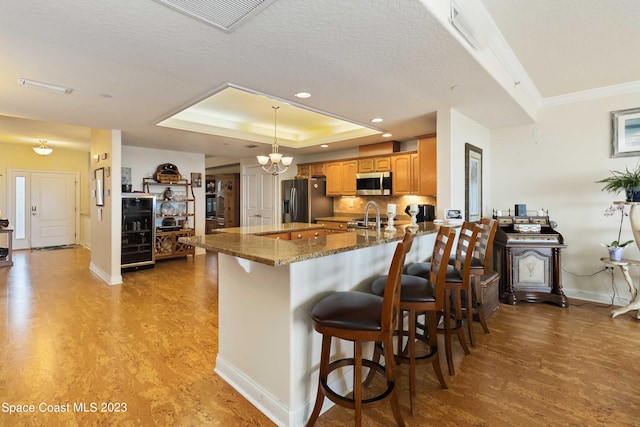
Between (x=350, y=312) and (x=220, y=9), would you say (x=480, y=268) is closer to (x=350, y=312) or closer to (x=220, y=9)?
(x=350, y=312)

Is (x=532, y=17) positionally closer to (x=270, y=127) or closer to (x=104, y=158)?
(x=270, y=127)

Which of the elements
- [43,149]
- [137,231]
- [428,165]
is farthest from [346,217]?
[43,149]

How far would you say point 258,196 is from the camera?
8.07m

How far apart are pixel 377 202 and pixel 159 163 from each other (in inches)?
185

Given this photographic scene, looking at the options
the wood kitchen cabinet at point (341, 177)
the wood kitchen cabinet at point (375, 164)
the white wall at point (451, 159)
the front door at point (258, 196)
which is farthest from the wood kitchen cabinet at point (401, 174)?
the front door at point (258, 196)

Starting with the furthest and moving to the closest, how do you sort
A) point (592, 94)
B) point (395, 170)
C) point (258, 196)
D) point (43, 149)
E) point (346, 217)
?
1. point (258, 196)
2. point (43, 149)
3. point (346, 217)
4. point (395, 170)
5. point (592, 94)

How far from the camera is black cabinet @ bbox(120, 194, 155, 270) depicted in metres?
5.77

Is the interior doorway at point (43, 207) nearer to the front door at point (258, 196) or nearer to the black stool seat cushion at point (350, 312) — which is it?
the front door at point (258, 196)

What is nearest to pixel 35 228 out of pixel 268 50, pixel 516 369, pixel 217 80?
pixel 217 80

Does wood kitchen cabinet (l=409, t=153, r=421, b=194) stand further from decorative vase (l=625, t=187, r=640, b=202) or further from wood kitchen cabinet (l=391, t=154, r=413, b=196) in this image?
decorative vase (l=625, t=187, r=640, b=202)

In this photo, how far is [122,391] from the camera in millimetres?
2154

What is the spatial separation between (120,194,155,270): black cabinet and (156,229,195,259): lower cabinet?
0.38 m

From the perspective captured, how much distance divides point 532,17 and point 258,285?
9.51ft

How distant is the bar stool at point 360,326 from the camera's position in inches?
62.2
